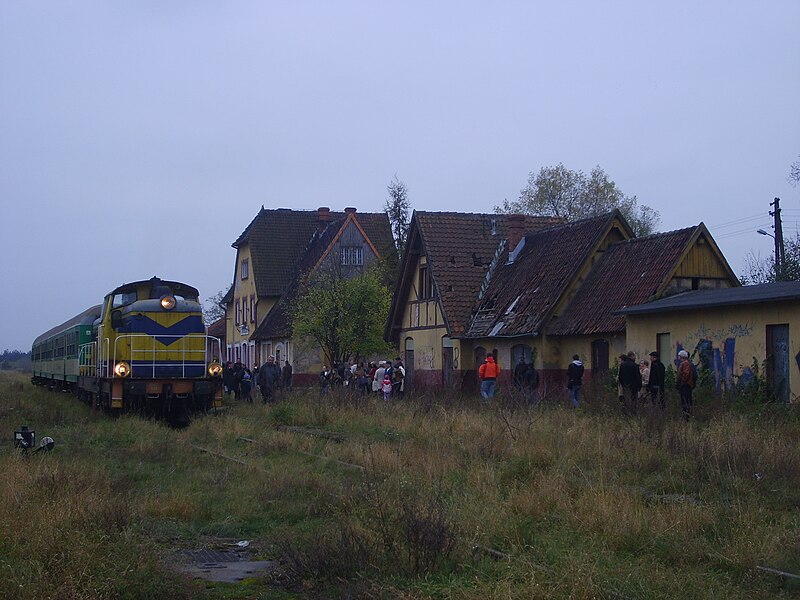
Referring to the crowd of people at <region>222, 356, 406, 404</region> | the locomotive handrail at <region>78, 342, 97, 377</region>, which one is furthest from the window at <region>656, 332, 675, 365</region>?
the locomotive handrail at <region>78, 342, 97, 377</region>

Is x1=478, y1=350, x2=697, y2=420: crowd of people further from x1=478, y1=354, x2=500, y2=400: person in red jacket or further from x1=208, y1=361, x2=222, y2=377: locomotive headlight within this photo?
x1=208, y1=361, x2=222, y2=377: locomotive headlight

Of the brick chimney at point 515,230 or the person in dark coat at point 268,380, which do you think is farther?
the brick chimney at point 515,230

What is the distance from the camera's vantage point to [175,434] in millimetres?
20969

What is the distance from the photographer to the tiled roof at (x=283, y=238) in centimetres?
5694

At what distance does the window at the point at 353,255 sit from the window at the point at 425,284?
14.8 m

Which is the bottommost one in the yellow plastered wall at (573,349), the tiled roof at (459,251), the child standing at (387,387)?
the child standing at (387,387)

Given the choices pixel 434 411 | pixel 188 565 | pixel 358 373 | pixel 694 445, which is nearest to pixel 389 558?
pixel 188 565

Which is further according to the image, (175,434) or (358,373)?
(358,373)

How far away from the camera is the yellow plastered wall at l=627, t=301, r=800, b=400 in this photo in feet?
69.6

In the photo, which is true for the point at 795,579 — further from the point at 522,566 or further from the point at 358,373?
the point at 358,373

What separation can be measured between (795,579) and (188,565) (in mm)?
5057

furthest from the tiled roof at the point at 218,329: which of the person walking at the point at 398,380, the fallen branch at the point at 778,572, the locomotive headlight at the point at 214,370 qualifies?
the fallen branch at the point at 778,572

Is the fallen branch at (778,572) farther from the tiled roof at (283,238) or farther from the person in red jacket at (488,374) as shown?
the tiled roof at (283,238)

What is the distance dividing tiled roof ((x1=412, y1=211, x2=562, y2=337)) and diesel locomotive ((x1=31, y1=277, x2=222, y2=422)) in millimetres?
12968
